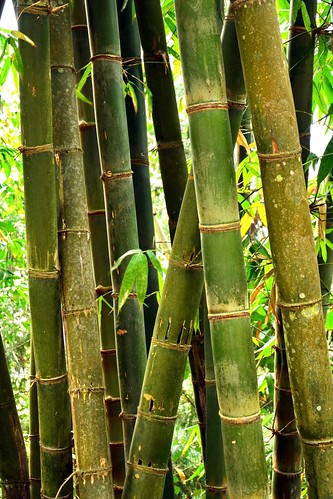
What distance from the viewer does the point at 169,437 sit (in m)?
1.21

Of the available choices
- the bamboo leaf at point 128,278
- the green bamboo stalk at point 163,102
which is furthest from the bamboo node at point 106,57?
the bamboo leaf at point 128,278

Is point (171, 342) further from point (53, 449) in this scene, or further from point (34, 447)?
point (34, 447)

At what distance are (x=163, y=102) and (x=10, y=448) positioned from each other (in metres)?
0.82

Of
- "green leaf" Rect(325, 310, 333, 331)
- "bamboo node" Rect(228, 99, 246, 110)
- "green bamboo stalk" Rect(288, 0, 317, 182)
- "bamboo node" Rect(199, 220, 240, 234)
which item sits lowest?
"green leaf" Rect(325, 310, 333, 331)

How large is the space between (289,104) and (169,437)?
60 cm

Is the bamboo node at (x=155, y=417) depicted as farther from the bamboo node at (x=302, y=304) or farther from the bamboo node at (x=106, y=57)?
the bamboo node at (x=106, y=57)

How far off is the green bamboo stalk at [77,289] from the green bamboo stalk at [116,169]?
0.32 feet

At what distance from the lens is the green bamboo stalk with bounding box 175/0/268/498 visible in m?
1.06

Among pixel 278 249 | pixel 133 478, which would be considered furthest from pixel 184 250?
pixel 133 478

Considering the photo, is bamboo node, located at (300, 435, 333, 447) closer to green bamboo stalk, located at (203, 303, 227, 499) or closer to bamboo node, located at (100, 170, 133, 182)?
green bamboo stalk, located at (203, 303, 227, 499)

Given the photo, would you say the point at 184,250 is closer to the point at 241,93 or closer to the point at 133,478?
the point at 241,93

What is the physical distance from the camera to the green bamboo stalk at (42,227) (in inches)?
45.6

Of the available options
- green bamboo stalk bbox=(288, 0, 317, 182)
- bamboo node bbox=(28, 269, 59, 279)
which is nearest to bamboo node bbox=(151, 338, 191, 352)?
bamboo node bbox=(28, 269, 59, 279)

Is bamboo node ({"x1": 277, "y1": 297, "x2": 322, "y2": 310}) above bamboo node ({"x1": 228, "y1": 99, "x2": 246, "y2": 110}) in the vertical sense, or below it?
below
